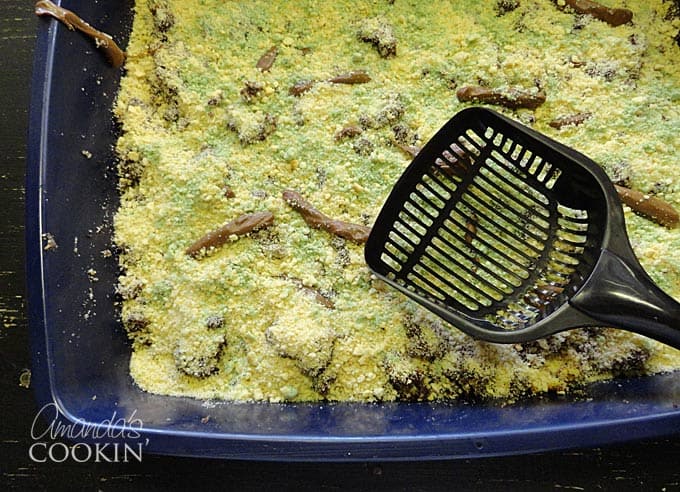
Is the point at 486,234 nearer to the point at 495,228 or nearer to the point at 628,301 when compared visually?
the point at 495,228

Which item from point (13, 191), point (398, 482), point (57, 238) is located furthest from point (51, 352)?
point (398, 482)

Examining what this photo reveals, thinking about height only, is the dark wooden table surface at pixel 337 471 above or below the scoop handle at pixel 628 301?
below

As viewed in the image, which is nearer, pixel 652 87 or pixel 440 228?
pixel 440 228

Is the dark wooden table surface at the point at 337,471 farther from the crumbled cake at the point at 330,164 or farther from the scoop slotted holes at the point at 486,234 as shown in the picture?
the scoop slotted holes at the point at 486,234

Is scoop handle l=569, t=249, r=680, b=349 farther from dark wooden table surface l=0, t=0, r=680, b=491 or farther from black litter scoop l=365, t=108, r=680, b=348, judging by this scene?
dark wooden table surface l=0, t=0, r=680, b=491

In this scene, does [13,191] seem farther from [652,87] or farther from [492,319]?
[652,87]

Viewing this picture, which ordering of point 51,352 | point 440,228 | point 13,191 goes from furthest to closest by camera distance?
point 13,191, point 440,228, point 51,352

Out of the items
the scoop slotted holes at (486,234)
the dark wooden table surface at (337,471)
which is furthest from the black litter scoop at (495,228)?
the dark wooden table surface at (337,471)
